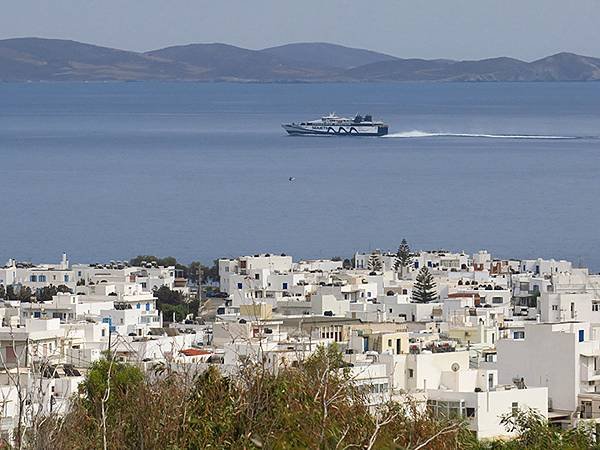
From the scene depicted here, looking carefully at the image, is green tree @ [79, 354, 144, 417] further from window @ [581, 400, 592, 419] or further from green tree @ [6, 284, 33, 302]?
green tree @ [6, 284, 33, 302]

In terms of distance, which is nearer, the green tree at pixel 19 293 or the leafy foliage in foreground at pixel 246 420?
the leafy foliage in foreground at pixel 246 420

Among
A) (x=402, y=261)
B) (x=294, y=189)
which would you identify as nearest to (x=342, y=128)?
(x=294, y=189)

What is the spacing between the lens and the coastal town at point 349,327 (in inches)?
599

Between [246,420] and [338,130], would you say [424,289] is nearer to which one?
[246,420]

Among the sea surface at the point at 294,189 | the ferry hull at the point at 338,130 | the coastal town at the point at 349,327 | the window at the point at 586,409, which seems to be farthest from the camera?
the ferry hull at the point at 338,130

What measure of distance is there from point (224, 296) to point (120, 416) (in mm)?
25043

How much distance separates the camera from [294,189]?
2995 inches

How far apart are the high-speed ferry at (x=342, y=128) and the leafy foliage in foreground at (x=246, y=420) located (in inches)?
4349

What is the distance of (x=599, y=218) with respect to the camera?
202ft

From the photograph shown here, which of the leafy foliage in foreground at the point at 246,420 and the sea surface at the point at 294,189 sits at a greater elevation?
the leafy foliage in foreground at the point at 246,420

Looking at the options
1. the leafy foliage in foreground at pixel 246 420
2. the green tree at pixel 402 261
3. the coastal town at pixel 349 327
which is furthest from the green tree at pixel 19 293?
the leafy foliage in foreground at pixel 246 420

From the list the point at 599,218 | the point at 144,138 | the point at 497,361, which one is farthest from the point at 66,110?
the point at 497,361

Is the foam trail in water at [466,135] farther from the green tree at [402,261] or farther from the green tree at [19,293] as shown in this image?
the green tree at [19,293]

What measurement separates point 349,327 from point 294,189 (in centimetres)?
5305
